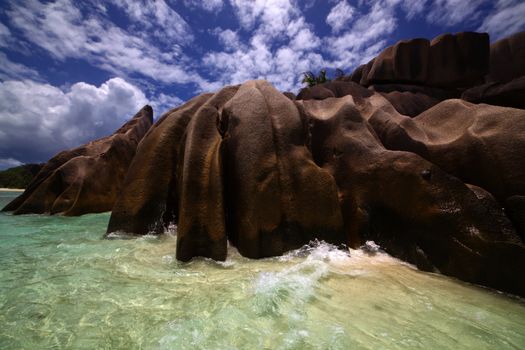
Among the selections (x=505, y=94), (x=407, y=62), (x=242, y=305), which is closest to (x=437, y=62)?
(x=407, y=62)

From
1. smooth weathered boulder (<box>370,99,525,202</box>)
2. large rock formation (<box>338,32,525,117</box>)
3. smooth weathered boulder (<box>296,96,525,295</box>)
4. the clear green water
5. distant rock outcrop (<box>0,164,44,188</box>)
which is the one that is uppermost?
large rock formation (<box>338,32,525,117</box>)

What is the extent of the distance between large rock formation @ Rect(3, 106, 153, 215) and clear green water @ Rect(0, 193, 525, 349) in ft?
22.0

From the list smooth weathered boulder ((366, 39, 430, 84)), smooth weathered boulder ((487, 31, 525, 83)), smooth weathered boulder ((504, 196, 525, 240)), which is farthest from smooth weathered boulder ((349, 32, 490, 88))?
smooth weathered boulder ((504, 196, 525, 240))

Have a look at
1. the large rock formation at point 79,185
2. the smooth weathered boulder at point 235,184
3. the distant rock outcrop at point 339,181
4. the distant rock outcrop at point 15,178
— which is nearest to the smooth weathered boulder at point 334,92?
the distant rock outcrop at point 339,181

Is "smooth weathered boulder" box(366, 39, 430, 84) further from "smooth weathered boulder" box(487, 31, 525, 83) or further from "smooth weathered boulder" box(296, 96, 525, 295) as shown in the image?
"smooth weathered boulder" box(296, 96, 525, 295)

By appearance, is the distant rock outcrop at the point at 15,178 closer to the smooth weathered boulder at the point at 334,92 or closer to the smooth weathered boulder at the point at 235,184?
the smooth weathered boulder at the point at 235,184

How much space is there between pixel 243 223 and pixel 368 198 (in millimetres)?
2614

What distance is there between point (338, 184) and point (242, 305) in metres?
3.87

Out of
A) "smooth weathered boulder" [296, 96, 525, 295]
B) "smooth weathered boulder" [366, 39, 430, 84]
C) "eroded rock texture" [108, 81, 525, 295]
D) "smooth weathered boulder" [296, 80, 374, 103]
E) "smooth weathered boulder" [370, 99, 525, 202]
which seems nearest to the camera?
"smooth weathered boulder" [296, 96, 525, 295]

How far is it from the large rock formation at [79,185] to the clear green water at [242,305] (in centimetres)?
669

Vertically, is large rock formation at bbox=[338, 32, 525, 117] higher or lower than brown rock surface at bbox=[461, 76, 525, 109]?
higher

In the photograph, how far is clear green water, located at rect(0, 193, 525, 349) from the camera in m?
2.34

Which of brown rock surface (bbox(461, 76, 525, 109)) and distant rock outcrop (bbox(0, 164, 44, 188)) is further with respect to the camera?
distant rock outcrop (bbox(0, 164, 44, 188))

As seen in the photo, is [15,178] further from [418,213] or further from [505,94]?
[505,94]
